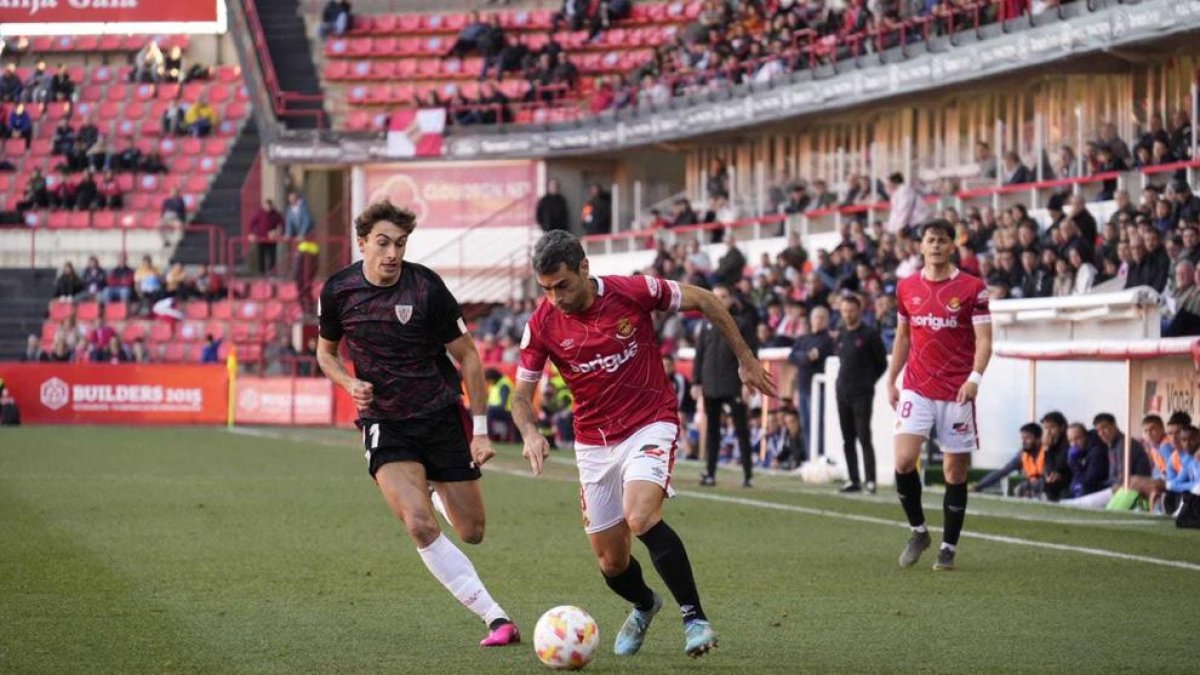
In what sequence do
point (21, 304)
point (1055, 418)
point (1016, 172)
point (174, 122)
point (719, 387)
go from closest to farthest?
point (1055, 418) → point (719, 387) → point (1016, 172) → point (21, 304) → point (174, 122)

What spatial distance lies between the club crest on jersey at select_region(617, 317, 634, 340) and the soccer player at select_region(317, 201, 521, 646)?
0.80 metres

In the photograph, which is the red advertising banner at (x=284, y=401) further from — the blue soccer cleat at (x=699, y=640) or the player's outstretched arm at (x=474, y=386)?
the blue soccer cleat at (x=699, y=640)

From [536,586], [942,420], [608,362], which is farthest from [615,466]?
[942,420]

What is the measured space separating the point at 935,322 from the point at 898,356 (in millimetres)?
466

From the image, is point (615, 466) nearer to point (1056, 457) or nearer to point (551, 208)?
point (1056, 457)

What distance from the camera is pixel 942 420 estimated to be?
42.5 ft

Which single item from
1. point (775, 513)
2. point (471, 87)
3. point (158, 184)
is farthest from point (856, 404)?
point (158, 184)

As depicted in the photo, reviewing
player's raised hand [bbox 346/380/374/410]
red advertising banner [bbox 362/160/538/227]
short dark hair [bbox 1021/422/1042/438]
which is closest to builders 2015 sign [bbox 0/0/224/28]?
red advertising banner [bbox 362/160/538/227]

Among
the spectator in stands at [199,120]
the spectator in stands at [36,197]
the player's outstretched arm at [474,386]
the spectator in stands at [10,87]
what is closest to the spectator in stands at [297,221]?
the spectator in stands at [199,120]

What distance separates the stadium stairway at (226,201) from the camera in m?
47.2

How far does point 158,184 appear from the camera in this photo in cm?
4922

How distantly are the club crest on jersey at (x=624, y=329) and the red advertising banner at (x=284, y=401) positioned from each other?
28809mm

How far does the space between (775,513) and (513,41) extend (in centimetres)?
3212

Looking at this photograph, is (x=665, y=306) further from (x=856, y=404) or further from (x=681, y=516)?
(x=856, y=404)
